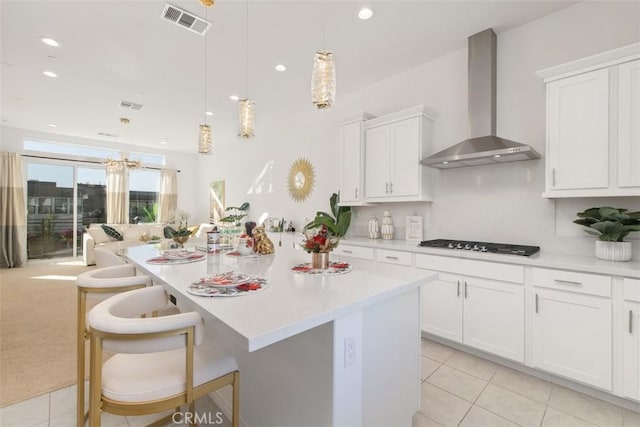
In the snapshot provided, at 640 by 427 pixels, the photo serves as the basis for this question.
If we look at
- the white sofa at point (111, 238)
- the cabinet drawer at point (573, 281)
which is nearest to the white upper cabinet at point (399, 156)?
the cabinet drawer at point (573, 281)

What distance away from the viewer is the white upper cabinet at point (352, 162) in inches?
139

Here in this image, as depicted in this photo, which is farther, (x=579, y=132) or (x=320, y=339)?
(x=579, y=132)

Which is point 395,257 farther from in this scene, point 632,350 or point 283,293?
point 283,293

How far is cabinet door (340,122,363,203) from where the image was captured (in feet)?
11.6

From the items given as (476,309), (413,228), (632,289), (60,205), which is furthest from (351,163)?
(60,205)

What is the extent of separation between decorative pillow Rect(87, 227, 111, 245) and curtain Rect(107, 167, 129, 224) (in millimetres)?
846

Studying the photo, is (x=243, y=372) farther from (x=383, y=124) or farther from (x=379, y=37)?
(x=379, y=37)

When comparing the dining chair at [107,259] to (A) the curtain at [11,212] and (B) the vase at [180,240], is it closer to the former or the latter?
(B) the vase at [180,240]

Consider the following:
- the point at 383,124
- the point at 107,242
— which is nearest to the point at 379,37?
the point at 383,124

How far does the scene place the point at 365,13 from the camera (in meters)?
2.49

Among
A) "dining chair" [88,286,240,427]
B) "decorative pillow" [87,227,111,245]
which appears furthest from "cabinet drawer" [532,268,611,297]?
"decorative pillow" [87,227,111,245]

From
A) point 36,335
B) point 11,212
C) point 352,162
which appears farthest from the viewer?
point 11,212

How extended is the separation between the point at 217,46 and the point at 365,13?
1579 millimetres

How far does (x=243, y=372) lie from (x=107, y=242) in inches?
249
